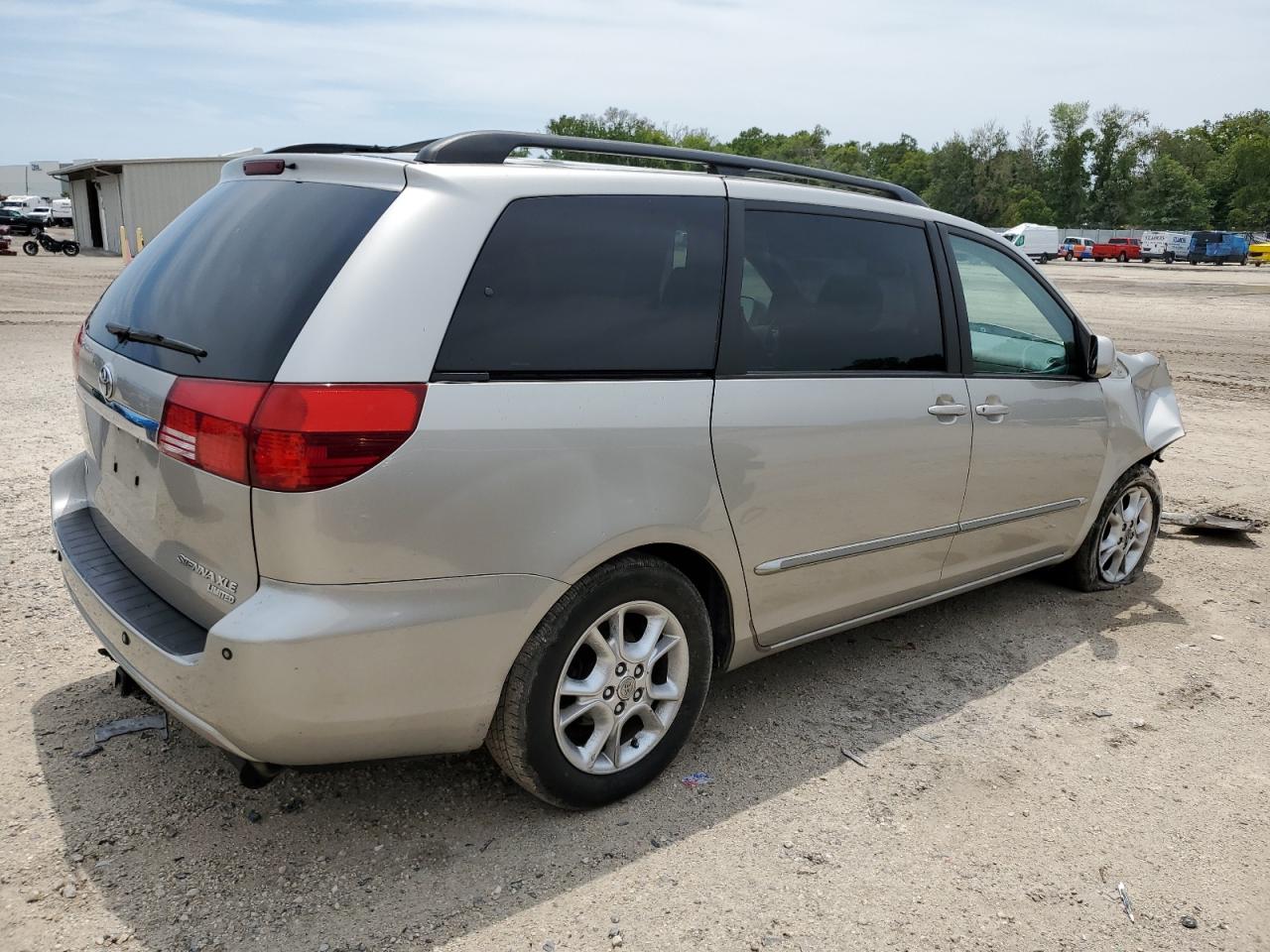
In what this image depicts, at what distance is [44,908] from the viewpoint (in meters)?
2.52

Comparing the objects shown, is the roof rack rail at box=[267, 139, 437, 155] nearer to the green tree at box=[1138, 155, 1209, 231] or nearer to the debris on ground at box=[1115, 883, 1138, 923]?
the debris on ground at box=[1115, 883, 1138, 923]

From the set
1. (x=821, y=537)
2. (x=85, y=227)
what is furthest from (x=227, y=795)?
(x=85, y=227)

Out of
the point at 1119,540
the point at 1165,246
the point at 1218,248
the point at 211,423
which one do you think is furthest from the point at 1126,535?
the point at 1165,246

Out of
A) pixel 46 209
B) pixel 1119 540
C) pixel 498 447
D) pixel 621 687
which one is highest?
pixel 46 209

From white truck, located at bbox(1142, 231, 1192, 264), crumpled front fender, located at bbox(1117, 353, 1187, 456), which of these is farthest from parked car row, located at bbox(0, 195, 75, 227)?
crumpled front fender, located at bbox(1117, 353, 1187, 456)

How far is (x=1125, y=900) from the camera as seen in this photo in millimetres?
2781

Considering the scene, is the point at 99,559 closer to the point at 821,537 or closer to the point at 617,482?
the point at 617,482

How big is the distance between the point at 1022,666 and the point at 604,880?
234 cm

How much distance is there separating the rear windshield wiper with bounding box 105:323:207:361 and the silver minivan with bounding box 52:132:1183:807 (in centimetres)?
2

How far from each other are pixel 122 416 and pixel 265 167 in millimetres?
824

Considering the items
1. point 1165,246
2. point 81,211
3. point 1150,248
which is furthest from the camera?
point 1150,248

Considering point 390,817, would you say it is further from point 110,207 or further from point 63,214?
point 63,214

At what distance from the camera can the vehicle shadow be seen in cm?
258

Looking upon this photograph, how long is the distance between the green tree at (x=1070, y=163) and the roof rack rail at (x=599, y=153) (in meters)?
109
